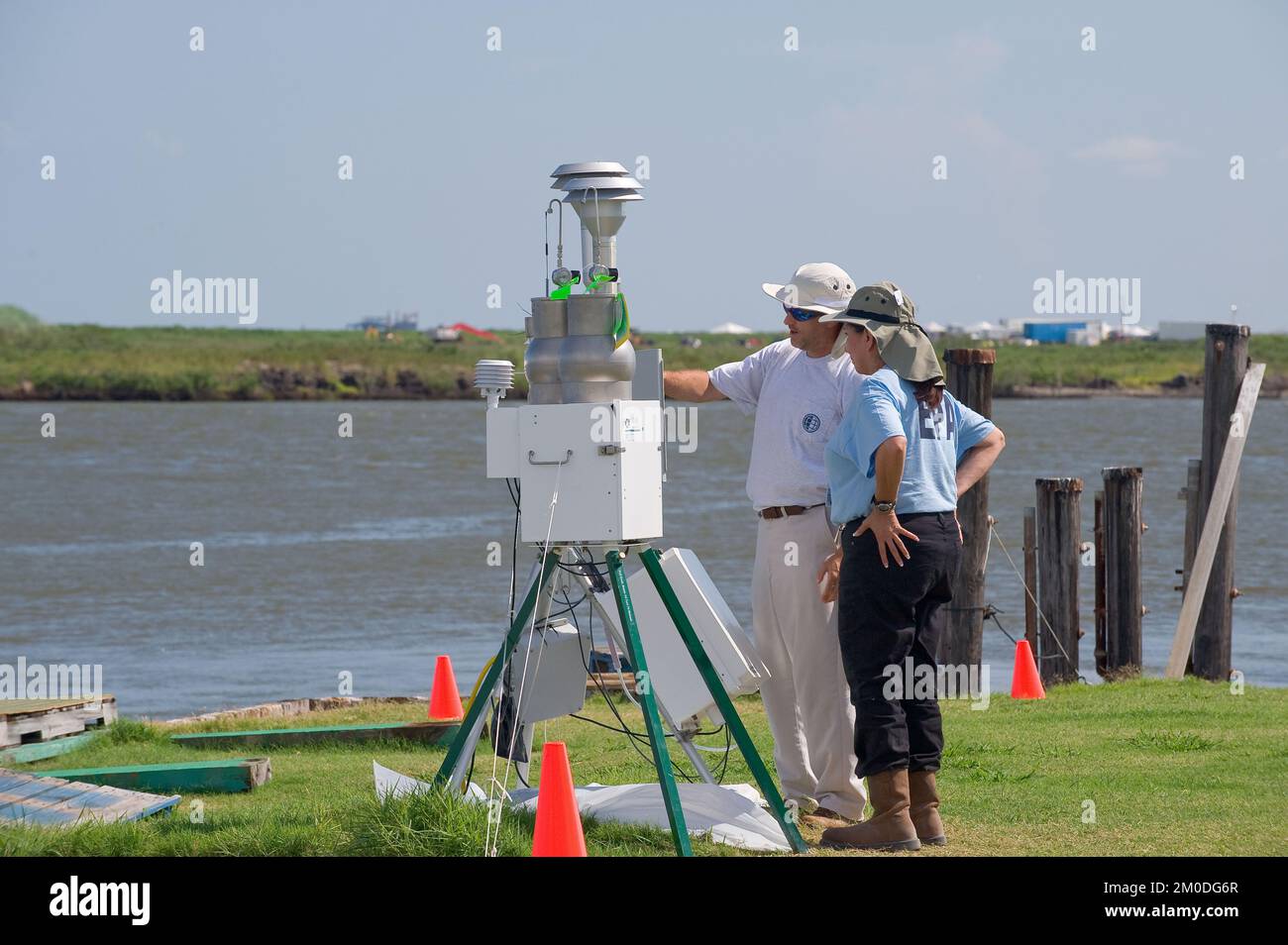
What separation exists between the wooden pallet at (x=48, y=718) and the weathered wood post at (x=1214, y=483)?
7570 mm

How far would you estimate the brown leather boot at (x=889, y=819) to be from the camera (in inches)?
256

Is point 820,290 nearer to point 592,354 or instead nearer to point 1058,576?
point 592,354

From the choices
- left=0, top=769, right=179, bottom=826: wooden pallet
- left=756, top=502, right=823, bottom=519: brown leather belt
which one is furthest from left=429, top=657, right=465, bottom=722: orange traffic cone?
left=756, top=502, right=823, bottom=519: brown leather belt

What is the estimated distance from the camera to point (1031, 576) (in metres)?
13.7

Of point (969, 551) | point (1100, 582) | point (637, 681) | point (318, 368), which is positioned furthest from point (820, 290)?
point (318, 368)

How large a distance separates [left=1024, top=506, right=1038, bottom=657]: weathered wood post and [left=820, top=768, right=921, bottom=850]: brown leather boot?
703 cm

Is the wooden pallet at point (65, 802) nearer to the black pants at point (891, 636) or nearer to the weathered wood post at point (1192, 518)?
the black pants at point (891, 636)

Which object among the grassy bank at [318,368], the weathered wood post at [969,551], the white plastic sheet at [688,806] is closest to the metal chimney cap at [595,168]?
the white plastic sheet at [688,806]

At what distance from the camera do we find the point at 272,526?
30.6 meters

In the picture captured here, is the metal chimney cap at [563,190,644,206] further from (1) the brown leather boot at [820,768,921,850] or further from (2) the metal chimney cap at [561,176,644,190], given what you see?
(1) the brown leather boot at [820,768,921,850]

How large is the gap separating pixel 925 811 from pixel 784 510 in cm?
136
